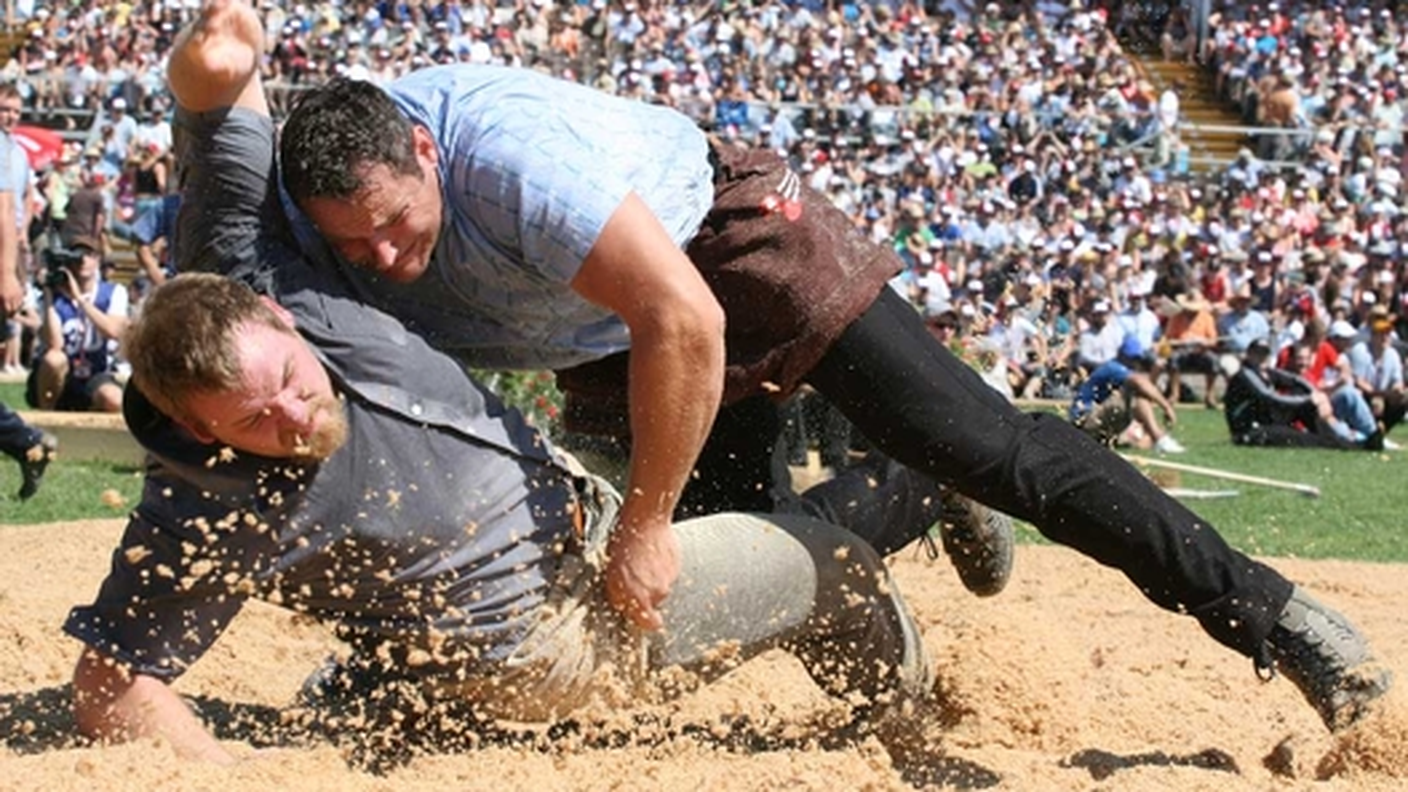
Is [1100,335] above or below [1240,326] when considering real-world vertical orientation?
above

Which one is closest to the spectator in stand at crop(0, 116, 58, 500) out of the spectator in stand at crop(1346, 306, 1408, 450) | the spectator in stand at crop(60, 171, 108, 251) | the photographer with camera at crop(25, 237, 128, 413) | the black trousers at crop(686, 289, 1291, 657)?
the photographer with camera at crop(25, 237, 128, 413)

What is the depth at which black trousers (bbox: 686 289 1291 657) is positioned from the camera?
3877 mm

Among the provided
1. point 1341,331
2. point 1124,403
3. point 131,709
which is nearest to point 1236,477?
point 1124,403

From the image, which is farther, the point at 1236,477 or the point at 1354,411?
the point at 1354,411

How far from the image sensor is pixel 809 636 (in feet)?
13.1

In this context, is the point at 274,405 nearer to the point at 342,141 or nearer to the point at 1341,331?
the point at 342,141

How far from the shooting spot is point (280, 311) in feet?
11.2

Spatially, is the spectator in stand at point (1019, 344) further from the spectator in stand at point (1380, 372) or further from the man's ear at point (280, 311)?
the man's ear at point (280, 311)

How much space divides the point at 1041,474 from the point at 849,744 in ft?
2.28

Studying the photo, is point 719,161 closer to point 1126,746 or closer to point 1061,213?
point 1126,746

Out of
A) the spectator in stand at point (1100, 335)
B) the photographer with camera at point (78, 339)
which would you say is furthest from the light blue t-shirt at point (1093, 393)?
the spectator in stand at point (1100, 335)

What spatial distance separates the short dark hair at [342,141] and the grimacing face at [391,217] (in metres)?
0.02

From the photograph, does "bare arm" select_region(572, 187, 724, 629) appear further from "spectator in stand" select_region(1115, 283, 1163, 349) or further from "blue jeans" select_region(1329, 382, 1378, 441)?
"spectator in stand" select_region(1115, 283, 1163, 349)

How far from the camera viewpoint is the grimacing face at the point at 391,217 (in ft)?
11.3
